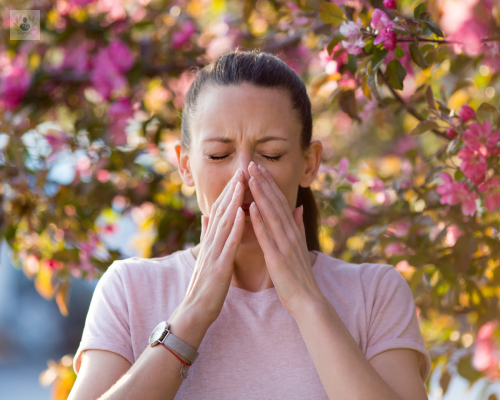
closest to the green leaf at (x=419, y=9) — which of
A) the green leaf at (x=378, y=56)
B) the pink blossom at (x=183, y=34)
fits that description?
the green leaf at (x=378, y=56)

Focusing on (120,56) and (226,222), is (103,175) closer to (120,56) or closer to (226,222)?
(120,56)

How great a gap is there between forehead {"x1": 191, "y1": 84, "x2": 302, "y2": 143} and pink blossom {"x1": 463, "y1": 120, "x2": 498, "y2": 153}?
0.56 m

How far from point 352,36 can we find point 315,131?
59cm

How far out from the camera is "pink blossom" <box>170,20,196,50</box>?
9.23 feet

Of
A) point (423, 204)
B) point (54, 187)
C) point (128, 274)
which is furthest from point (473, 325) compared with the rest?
point (54, 187)

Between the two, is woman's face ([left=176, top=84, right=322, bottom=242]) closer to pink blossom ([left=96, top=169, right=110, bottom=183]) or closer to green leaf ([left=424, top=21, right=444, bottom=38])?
green leaf ([left=424, top=21, right=444, bottom=38])

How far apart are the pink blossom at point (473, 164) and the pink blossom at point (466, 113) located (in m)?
0.11

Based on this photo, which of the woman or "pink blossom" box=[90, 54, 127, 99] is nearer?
the woman

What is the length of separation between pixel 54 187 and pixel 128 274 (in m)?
1.23

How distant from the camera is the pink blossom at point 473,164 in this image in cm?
159

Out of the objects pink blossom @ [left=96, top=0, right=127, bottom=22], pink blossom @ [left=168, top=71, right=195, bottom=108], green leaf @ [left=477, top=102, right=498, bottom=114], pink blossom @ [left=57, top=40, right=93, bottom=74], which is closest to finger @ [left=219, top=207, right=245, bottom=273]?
green leaf @ [left=477, top=102, right=498, bottom=114]

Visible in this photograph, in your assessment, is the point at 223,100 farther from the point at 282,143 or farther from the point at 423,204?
the point at 423,204

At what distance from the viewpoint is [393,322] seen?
147cm

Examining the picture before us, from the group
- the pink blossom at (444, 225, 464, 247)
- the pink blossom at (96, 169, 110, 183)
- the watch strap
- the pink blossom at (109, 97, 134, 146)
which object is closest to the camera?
the watch strap
